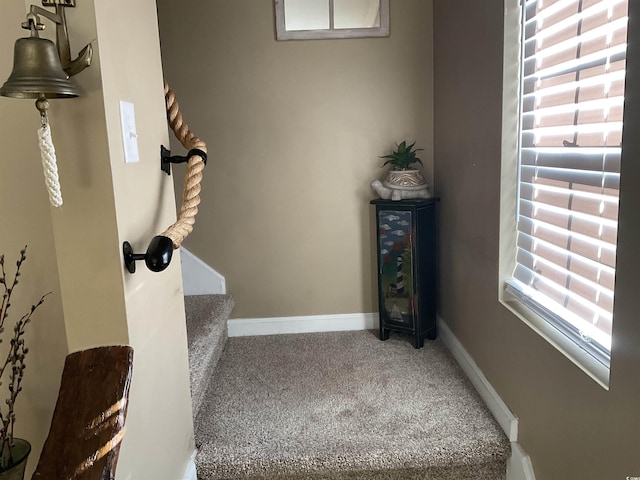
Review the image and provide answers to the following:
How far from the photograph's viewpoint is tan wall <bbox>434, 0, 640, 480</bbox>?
3.72 ft

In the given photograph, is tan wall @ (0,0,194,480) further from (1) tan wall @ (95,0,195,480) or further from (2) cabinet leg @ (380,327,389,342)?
(2) cabinet leg @ (380,327,389,342)

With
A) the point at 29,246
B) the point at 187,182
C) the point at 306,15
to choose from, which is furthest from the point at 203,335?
the point at 306,15

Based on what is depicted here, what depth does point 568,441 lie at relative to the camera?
1.42m

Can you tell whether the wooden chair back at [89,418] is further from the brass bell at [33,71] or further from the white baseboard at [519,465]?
the white baseboard at [519,465]

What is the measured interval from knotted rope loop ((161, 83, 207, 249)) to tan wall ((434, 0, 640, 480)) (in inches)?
41.9

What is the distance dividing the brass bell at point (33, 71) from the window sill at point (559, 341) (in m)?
1.36

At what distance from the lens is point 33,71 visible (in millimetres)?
906

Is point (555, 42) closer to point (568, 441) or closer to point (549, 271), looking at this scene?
point (549, 271)

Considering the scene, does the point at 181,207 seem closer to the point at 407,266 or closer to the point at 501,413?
the point at 501,413

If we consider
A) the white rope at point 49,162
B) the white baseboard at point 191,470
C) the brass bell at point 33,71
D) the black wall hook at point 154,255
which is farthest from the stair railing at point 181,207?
the white baseboard at point 191,470

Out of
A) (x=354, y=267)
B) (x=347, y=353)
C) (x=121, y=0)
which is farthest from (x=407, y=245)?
(x=121, y=0)

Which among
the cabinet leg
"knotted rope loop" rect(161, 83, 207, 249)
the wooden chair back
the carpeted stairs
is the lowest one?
the carpeted stairs

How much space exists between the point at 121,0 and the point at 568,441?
1640 millimetres

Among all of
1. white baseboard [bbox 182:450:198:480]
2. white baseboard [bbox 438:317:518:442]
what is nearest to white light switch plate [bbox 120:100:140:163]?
white baseboard [bbox 182:450:198:480]
